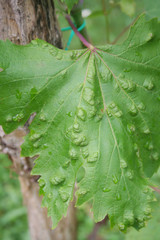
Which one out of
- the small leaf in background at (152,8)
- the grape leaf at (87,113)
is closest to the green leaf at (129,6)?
the small leaf in background at (152,8)

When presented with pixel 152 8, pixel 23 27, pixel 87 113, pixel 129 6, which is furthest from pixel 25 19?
pixel 152 8

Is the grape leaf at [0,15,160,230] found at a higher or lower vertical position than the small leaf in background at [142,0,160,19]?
lower

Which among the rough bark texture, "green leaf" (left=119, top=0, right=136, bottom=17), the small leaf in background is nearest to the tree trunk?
the rough bark texture

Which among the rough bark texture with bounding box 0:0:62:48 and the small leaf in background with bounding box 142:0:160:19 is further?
the small leaf in background with bounding box 142:0:160:19

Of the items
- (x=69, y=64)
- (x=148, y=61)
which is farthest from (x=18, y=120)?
(x=148, y=61)

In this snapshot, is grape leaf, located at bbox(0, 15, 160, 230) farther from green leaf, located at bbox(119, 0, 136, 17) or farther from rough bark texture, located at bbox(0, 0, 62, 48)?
green leaf, located at bbox(119, 0, 136, 17)

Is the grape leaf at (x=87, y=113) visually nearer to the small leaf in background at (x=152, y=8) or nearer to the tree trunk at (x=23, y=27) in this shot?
the tree trunk at (x=23, y=27)

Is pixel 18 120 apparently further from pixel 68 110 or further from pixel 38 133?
pixel 68 110

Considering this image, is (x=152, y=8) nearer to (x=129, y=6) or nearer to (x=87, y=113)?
(x=129, y=6)
